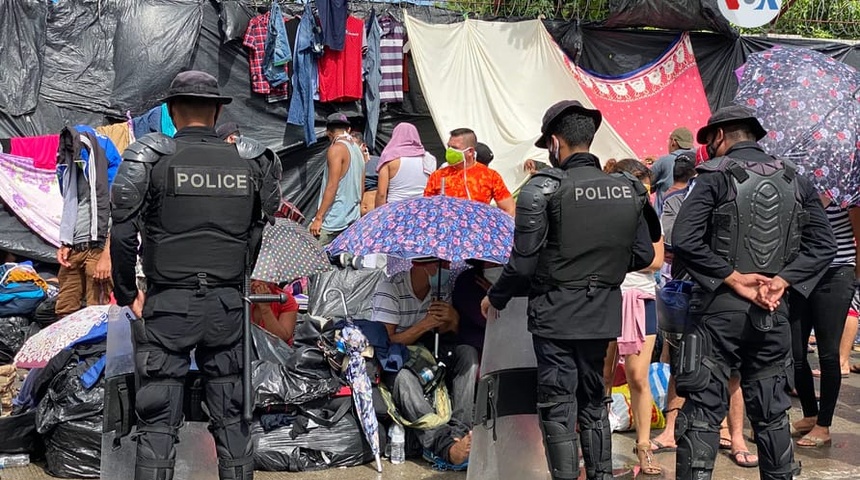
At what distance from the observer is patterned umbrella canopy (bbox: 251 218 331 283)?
18.8 ft

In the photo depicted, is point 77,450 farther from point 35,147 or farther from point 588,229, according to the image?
point 35,147

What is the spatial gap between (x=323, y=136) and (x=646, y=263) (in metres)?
6.00

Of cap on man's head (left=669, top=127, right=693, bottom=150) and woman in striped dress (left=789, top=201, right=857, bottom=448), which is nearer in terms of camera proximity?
woman in striped dress (left=789, top=201, right=857, bottom=448)

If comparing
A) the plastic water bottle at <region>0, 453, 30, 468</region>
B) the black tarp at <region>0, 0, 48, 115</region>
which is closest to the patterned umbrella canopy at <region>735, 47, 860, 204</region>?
the plastic water bottle at <region>0, 453, 30, 468</region>

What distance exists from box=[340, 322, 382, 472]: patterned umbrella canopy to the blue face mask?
580 millimetres

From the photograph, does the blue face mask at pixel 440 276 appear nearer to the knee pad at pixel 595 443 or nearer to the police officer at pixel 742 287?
the knee pad at pixel 595 443

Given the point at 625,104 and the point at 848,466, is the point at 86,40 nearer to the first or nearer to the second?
the point at 625,104

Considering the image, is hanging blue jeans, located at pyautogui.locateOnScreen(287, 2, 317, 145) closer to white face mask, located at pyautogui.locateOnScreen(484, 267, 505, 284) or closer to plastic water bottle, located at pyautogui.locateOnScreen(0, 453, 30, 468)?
white face mask, located at pyautogui.locateOnScreen(484, 267, 505, 284)

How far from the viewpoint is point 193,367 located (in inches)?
191

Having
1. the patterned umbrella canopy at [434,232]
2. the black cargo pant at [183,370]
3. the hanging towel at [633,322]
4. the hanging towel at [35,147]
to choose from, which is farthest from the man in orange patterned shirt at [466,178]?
the hanging towel at [35,147]

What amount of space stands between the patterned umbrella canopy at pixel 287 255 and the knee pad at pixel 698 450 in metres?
2.40

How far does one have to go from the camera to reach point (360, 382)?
5918 millimetres

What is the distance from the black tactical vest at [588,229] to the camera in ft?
14.9

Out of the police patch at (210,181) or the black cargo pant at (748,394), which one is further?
the black cargo pant at (748,394)
